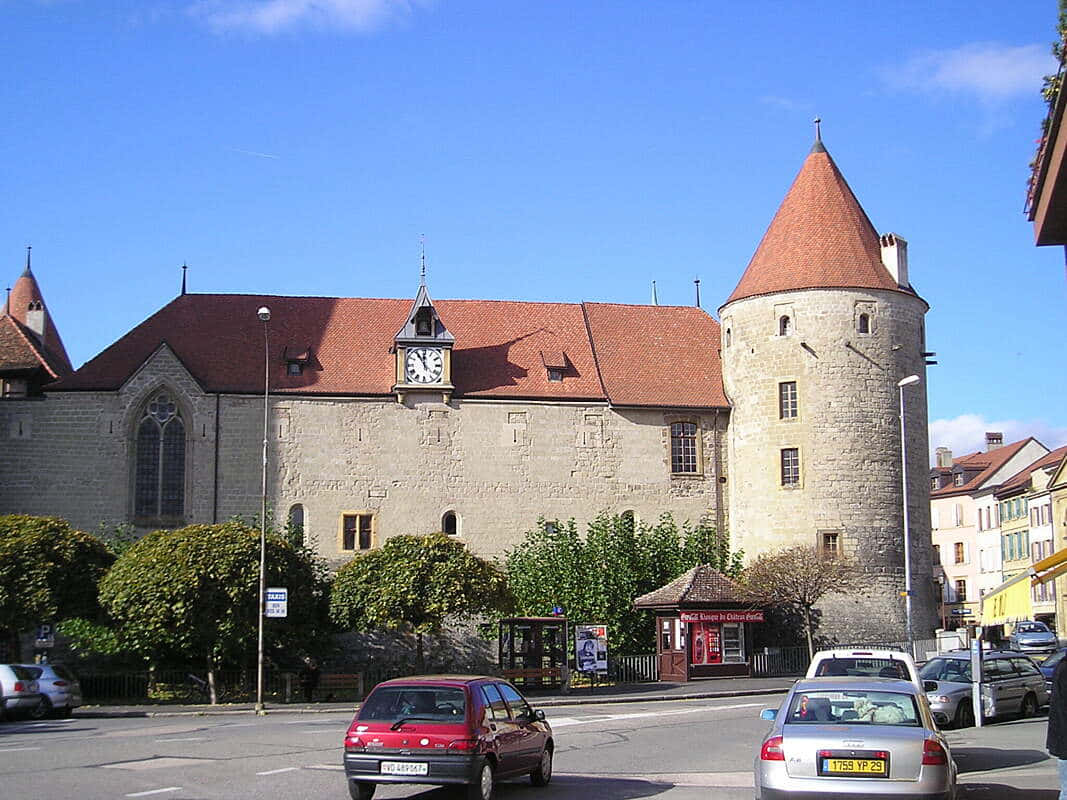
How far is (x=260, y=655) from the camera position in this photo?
3225 centimetres

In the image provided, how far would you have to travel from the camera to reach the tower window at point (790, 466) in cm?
4719

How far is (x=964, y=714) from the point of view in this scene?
24.5 m

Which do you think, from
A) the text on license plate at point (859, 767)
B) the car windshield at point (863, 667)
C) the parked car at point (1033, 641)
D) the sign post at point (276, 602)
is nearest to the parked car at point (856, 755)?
the text on license plate at point (859, 767)

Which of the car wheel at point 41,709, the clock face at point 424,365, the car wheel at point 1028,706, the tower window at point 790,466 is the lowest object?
the car wheel at point 41,709

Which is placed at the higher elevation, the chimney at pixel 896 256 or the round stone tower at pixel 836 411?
the chimney at pixel 896 256

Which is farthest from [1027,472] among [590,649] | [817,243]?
[590,649]

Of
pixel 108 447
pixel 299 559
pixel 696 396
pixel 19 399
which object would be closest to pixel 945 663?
pixel 299 559

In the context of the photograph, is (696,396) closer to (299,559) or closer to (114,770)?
(299,559)

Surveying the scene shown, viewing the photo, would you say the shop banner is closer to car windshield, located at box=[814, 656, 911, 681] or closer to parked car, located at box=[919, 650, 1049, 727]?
parked car, located at box=[919, 650, 1049, 727]

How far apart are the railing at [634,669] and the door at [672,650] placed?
15.6 inches

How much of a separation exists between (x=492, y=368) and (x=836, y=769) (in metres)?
39.3

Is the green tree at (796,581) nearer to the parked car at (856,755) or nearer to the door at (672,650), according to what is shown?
the door at (672,650)

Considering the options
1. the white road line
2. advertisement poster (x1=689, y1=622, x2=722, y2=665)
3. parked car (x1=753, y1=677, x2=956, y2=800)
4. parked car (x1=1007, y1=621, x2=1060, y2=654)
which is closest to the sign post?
advertisement poster (x1=689, y1=622, x2=722, y2=665)

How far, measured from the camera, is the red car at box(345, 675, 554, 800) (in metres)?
13.7
